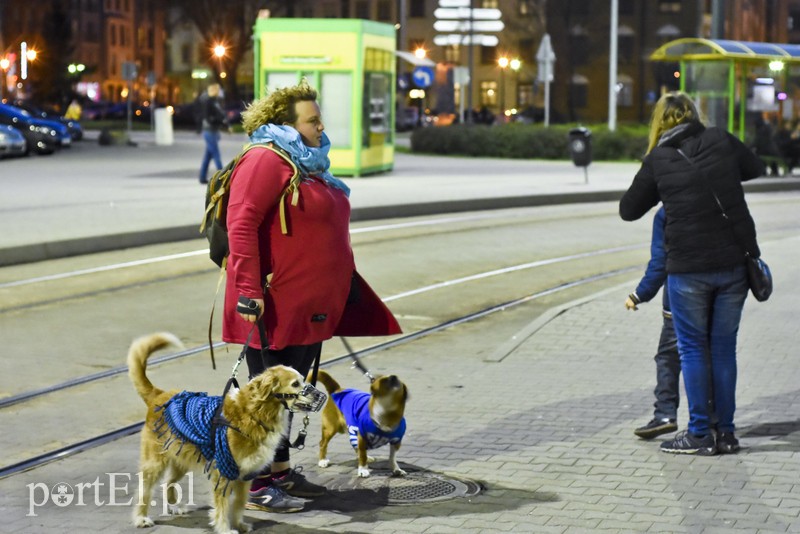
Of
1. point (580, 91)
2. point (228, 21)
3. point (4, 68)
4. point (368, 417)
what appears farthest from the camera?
point (580, 91)

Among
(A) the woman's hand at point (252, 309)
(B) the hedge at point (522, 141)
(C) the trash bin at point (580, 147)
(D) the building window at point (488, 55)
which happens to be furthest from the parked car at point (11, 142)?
(D) the building window at point (488, 55)

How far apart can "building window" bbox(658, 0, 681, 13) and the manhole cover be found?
275 feet

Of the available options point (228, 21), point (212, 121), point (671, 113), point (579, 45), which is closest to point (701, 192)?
point (671, 113)

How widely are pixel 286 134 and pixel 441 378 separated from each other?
342cm

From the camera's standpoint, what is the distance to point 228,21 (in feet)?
249

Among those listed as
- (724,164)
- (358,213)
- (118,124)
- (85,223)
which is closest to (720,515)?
(724,164)

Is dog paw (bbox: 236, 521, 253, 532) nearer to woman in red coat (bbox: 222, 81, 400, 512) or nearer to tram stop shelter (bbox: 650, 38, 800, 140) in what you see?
woman in red coat (bbox: 222, 81, 400, 512)

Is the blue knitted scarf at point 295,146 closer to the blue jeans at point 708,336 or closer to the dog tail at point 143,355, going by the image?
the dog tail at point 143,355

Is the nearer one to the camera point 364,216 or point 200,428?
point 200,428

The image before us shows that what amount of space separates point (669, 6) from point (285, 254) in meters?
84.7

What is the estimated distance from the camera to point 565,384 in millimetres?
8625

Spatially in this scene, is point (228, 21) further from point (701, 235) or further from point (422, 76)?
point (701, 235)

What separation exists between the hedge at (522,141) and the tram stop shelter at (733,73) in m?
5.87

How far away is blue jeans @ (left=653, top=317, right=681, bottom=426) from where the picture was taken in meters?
7.30
